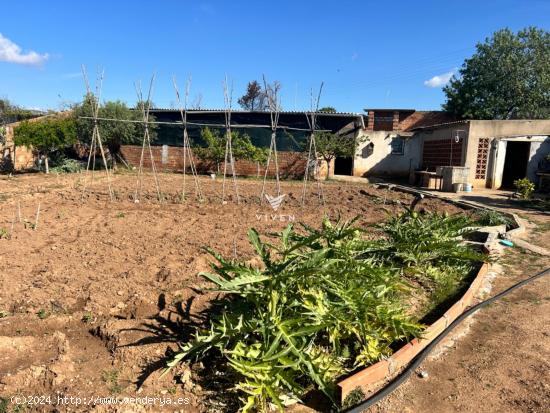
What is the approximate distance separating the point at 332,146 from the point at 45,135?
978cm

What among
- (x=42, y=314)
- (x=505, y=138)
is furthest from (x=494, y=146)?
(x=42, y=314)

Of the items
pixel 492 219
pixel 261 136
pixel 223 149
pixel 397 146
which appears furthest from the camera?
pixel 397 146

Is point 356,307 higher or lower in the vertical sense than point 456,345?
higher

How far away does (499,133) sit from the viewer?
13195mm

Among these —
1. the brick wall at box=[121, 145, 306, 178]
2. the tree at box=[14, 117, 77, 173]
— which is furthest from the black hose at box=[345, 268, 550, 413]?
the tree at box=[14, 117, 77, 173]

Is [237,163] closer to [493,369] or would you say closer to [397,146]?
[397,146]

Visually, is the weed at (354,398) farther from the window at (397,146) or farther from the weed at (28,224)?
the window at (397,146)

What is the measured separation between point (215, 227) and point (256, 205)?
2.26 meters

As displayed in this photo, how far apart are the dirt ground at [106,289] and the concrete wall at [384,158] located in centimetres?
927

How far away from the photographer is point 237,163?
1580 cm

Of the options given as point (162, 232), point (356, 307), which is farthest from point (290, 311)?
point (162, 232)

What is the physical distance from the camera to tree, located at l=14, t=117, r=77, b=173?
13.3m

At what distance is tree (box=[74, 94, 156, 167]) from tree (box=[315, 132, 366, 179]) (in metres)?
6.28

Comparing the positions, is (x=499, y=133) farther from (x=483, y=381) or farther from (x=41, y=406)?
(x=41, y=406)
